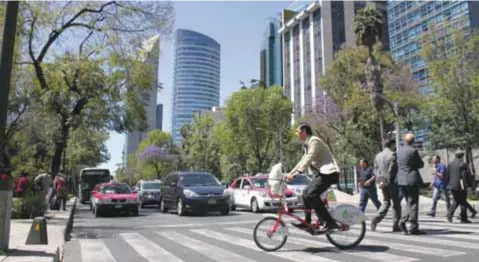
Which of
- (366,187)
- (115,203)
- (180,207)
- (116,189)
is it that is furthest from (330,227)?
(116,189)

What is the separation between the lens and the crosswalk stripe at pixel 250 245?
296 inches

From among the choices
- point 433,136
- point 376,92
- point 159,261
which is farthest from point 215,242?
point 376,92

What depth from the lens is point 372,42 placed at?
4466 centimetres

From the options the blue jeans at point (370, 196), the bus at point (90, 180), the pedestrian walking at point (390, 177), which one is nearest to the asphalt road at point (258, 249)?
the pedestrian walking at point (390, 177)

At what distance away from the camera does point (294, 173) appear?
304 inches

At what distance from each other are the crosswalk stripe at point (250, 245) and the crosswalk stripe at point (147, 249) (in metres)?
1.44

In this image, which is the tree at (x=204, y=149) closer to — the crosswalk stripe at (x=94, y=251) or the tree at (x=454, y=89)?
the tree at (x=454, y=89)

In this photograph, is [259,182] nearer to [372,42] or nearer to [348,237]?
[348,237]

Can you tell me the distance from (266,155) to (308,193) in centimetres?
5125

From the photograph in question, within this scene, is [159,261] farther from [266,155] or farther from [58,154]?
[266,155]

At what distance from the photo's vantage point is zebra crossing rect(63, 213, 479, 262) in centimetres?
761

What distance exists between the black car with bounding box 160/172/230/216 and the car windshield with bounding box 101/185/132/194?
215 centimetres

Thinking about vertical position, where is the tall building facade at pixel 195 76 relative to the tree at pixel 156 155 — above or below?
above

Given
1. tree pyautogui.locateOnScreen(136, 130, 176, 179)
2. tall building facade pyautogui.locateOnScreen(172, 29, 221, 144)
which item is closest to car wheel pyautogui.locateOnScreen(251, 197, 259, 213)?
tree pyautogui.locateOnScreen(136, 130, 176, 179)
